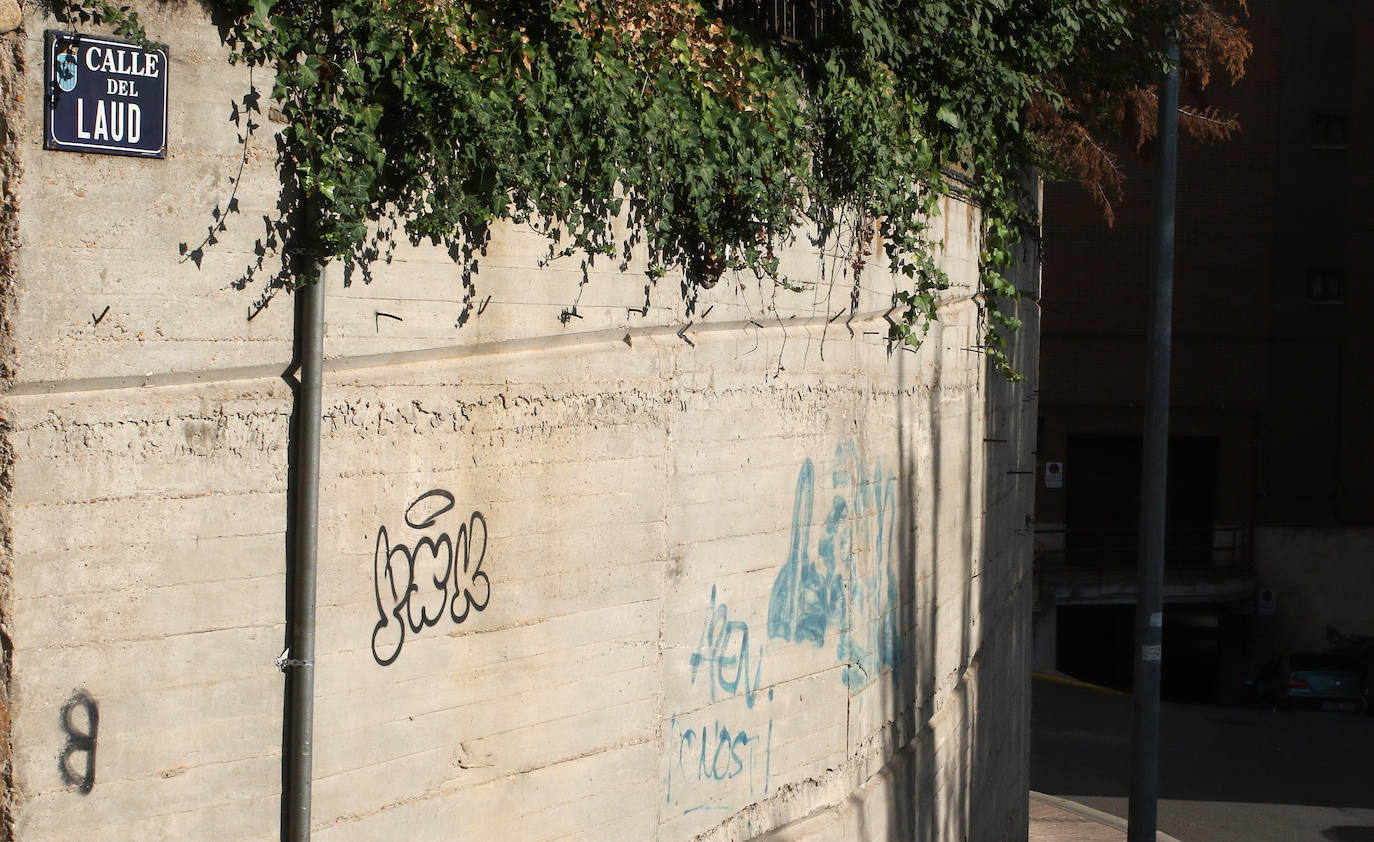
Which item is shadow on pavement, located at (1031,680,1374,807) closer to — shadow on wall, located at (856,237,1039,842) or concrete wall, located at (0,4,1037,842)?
shadow on wall, located at (856,237,1039,842)

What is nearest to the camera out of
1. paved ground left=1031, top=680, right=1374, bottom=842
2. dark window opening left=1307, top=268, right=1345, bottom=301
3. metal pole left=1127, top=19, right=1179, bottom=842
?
metal pole left=1127, top=19, right=1179, bottom=842

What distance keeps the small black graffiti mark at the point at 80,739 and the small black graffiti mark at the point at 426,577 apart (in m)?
0.89

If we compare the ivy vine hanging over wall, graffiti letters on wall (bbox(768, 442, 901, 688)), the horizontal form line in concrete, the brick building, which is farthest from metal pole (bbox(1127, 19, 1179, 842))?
the brick building

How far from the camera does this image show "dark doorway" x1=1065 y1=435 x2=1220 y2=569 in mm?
30219

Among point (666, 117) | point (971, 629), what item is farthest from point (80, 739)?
point (971, 629)

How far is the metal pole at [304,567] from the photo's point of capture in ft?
13.4

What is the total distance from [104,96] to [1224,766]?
735 inches

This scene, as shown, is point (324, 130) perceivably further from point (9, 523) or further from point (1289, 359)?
point (1289, 359)

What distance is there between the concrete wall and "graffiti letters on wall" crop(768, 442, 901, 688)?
0.02 metres

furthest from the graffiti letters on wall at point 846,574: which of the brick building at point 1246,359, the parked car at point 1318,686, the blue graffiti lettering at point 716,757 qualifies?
the brick building at point 1246,359

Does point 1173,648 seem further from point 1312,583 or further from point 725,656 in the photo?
point 725,656

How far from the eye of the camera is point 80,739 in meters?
3.64

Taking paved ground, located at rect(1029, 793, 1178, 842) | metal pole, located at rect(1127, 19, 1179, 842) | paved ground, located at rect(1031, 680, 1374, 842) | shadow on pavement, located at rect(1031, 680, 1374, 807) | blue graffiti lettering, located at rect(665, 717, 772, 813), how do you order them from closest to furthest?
blue graffiti lettering, located at rect(665, 717, 772, 813), metal pole, located at rect(1127, 19, 1179, 842), paved ground, located at rect(1029, 793, 1178, 842), paved ground, located at rect(1031, 680, 1374, 842), shadow on pavement, located at rect(1031, 680, 1374, 807)

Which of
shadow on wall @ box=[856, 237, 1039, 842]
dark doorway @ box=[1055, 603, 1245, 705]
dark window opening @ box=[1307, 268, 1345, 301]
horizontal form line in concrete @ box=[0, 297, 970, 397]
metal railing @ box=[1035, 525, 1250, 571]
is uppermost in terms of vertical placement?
dark window opening @ box=[1307, 268, 1345, 301]
